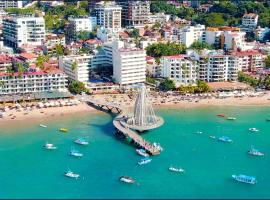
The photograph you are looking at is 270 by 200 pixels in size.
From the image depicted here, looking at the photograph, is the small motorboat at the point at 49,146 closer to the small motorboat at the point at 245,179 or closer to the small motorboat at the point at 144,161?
the small motorboat at the point at 144,161

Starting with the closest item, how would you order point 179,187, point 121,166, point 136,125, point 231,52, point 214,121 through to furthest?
point 179,187, point 121,166, point 136,125, point 214,121, point 231,52

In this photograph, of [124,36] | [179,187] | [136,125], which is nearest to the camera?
[179,187]

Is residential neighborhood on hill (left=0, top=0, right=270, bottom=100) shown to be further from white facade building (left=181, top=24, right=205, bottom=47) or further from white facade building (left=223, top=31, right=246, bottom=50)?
white facade building (left=181, top=24, right=205, bottom=47)

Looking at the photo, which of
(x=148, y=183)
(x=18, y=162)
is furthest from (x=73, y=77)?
(x=148, y=183)

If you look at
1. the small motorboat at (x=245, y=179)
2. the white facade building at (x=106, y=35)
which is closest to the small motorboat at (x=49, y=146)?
the small motorboat at (x=245, y=179)

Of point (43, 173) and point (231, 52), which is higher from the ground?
point (231, 52)

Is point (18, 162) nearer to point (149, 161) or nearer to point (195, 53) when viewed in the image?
point (149, 161)

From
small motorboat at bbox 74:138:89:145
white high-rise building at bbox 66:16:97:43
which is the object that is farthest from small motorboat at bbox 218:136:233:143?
white high-rise building at bbox 66:16:97:43
